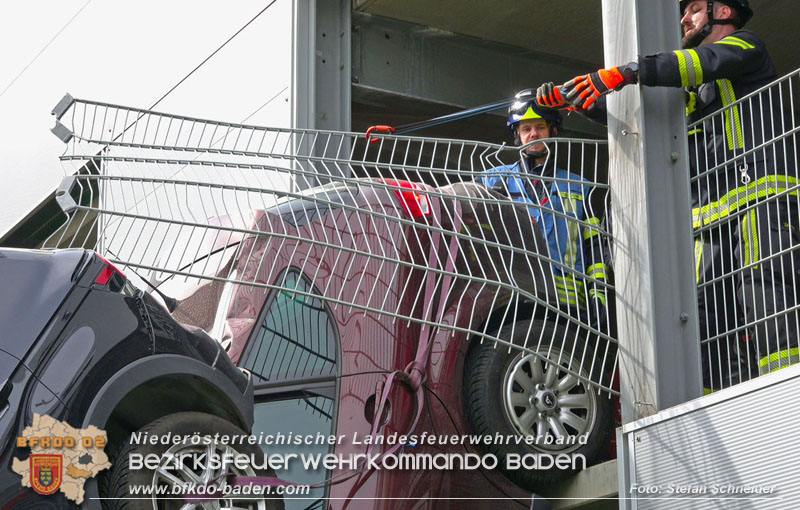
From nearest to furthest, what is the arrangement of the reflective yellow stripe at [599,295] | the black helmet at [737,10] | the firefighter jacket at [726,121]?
1. the firefighter jacket at [726,121]
2. the reflective yellow stripe at [599,295]
3. the black helmet at [737,10]

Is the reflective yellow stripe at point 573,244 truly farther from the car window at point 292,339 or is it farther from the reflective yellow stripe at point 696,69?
the car window at point 292,339

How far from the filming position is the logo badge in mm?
3787

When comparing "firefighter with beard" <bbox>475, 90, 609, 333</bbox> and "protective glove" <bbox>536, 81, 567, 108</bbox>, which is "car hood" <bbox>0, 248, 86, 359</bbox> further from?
"protective glove" <bbox>536, 81, 567, 108</bbox>

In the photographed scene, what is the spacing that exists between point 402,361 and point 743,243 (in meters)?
1.41

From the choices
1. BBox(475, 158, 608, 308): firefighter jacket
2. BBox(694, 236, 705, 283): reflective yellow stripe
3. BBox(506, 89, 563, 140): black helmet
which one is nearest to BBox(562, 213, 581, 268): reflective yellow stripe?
BBox(475, 158, 608, 308): firefighter jacket

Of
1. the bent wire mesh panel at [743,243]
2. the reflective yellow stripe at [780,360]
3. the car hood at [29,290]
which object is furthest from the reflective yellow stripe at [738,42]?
the car hood at [29,290]

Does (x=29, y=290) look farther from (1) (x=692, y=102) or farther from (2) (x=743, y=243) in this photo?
(1) (x=692, y=102)

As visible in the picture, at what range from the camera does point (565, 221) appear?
503 cm

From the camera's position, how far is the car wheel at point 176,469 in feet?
13.2

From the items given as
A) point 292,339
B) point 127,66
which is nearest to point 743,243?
point 292,339

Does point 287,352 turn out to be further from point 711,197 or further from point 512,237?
point 711,197

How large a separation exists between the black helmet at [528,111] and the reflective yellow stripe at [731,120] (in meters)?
1.52

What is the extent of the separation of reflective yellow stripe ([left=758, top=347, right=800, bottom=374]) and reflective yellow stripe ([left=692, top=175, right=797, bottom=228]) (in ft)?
1.75

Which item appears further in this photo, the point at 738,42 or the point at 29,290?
the point at 738,42
